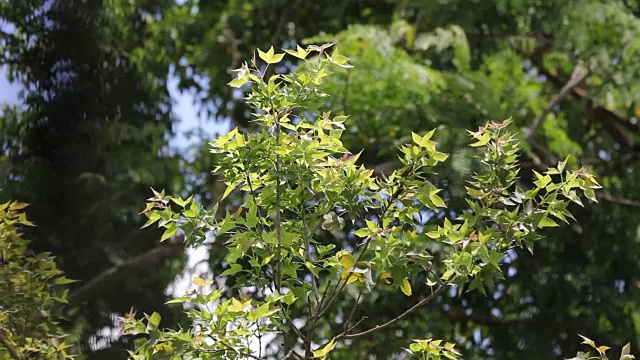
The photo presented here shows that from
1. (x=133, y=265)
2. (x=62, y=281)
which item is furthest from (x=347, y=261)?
(x=133, y=265)

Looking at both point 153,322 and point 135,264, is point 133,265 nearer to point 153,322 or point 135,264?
point 135,264

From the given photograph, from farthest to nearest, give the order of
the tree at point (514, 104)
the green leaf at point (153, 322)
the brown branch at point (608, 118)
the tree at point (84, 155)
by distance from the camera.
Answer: the brown branch at point (608, 118) < the tree at point (514, 104) < the tree at point (84, 155) < the green leaf at point (153, 322)

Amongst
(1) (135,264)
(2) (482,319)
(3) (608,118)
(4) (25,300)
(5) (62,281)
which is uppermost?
(4) (25,300)

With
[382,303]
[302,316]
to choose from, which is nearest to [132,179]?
[302,316]

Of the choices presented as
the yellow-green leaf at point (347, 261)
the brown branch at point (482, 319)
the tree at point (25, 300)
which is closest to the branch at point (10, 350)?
the tree at point (25, 300)

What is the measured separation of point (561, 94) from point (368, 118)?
901mm

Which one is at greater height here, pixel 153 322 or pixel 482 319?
pixel 153 322

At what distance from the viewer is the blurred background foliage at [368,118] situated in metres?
2.17

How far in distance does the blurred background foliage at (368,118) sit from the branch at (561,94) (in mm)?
15

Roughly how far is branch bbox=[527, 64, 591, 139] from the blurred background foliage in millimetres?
15

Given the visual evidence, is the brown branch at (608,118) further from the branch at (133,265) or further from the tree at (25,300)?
the tree at (25,300)

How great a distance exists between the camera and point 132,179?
7.91ft

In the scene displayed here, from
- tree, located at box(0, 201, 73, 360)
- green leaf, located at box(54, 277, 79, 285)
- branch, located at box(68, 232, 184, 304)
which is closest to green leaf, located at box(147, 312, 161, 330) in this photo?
tree, located at box(0, 201, 73, 360)

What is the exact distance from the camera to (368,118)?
8.77 ft
